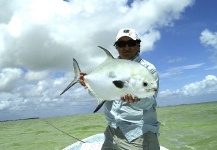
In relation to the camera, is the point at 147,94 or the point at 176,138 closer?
the point at 147,94

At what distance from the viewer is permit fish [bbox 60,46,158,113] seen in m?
2.91

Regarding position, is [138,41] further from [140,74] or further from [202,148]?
[202,148]

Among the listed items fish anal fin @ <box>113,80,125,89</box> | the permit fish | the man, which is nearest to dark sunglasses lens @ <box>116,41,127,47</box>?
the man

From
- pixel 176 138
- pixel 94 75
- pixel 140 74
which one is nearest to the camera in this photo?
pixel 140 74

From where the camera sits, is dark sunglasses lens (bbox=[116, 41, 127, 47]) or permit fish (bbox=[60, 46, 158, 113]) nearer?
permit fish (bbox=[60, 46, 158, 113])

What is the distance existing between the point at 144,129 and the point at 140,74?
1.12 metres

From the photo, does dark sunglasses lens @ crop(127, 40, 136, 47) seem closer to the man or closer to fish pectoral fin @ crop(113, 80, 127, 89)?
the man

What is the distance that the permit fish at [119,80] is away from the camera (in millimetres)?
2914

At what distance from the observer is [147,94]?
294 centimetres

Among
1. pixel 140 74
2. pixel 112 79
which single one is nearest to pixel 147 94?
pixel 140 74

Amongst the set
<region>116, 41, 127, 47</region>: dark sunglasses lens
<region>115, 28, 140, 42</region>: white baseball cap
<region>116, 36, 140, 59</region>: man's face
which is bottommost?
<region>116, 36, 140, 59</region>: man's face

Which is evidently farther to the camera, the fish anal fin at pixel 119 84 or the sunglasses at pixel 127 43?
the sunglasses at pixel 127 43

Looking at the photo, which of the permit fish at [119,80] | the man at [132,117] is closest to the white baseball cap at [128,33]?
the man at [132,117]

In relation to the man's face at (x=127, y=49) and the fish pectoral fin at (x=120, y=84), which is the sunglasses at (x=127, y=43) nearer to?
the man's face at (x=127, y=49)
